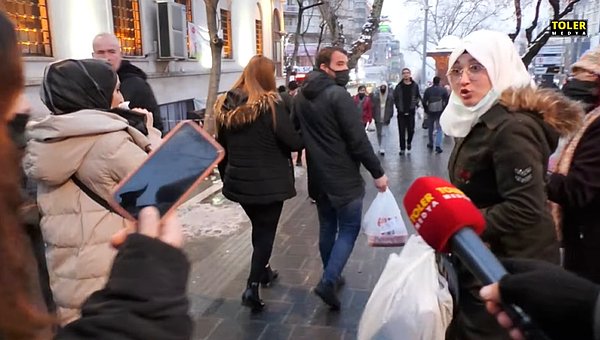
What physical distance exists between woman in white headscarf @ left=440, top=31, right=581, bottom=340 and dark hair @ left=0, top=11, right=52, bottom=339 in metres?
1.75

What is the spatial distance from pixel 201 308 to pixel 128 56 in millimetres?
8370

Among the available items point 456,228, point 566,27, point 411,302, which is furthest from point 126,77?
point 566,27

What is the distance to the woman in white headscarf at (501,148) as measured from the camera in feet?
7.26

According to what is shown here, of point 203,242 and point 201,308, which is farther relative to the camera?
point 203,242

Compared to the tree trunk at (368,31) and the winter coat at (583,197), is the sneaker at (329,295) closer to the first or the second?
the winter coat at (583,197)

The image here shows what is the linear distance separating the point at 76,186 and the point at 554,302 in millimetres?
2050

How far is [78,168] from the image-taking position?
2.38m

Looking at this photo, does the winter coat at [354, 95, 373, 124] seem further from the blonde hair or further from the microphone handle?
the microphone handle

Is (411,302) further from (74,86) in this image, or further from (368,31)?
(368,31)

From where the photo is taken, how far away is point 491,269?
1.30 metres

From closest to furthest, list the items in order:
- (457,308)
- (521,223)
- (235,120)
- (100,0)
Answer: (521,223) < (457,308) < (235,120) < (100,0)

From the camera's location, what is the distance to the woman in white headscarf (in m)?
2.21

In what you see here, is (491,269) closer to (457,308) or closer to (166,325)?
(166,325)

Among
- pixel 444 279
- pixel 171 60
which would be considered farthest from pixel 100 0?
pixel 444 279
